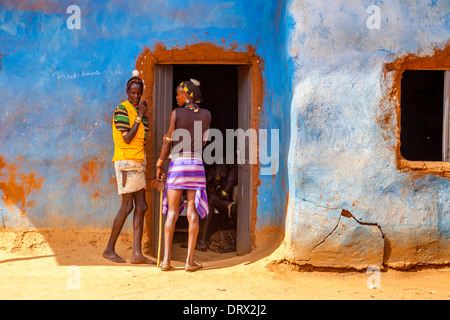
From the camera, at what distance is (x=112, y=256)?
548cm

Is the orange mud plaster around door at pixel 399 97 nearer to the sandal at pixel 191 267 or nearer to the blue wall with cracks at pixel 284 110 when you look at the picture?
the blue wall with cracks at pixel 284 110

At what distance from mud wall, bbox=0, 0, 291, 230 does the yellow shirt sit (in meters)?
0.56

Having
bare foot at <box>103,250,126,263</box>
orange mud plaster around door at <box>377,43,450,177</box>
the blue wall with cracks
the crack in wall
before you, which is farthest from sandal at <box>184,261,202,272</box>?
orange mud plaster around door at <box>377,43,450,177</box>

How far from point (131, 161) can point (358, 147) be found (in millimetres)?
2363

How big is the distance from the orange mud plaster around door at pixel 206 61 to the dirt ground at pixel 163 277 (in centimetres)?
74

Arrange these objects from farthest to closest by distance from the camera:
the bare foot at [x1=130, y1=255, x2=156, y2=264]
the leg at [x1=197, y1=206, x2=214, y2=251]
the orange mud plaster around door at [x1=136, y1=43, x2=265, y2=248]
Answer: the leg at [x1=197, y1=206, x2=214, y2=251] → the orange mud plaster around door at [x1=136, y1=43, x2=265, y2=248] → the bare foot at [x1=130, y1=255, x2=156, y2=264]

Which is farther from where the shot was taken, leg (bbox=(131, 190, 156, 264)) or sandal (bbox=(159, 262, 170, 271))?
leg (bbox=(131, 190, 156, 264))

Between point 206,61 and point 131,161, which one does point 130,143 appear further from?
point 206,61

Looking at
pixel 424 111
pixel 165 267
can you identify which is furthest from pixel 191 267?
pixel 424 111

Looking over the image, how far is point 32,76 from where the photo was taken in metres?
5.88

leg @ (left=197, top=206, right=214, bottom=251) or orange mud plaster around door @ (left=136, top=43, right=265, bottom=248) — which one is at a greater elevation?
orange mud plaster around door @ (left=136, top=43, right=265, bottom=248)

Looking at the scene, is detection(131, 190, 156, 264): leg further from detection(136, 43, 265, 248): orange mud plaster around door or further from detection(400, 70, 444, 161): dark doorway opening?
detection(400, 70, 444, 161): dark doorway opening

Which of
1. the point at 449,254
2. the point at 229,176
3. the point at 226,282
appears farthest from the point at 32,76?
the point at 449,254

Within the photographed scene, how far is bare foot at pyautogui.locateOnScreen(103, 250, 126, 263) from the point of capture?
5.44 metres
